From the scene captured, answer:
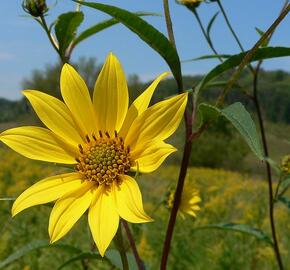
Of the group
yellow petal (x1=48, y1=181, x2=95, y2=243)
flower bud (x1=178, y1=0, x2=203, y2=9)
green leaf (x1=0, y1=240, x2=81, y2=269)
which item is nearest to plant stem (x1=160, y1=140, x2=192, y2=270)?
yellow petal (x1=48, y1=181, x2=95, y2=243)

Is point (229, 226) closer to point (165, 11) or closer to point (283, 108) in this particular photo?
point (165, 11)

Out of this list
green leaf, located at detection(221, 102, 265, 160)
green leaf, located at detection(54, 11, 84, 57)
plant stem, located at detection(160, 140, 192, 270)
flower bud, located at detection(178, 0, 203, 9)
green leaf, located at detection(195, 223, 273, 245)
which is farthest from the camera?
flower bud, located at detection(178, 0, 203, 9)

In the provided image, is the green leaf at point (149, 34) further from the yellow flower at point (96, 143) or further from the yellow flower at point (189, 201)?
the yellow flower at point (189, 201)

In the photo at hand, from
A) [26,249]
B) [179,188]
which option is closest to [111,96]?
[179,188]

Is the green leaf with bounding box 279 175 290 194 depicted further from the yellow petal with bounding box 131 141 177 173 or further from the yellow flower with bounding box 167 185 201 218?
the yellow petal with bounding box 131 141 177 173

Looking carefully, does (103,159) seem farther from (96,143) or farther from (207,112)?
(207,112)
